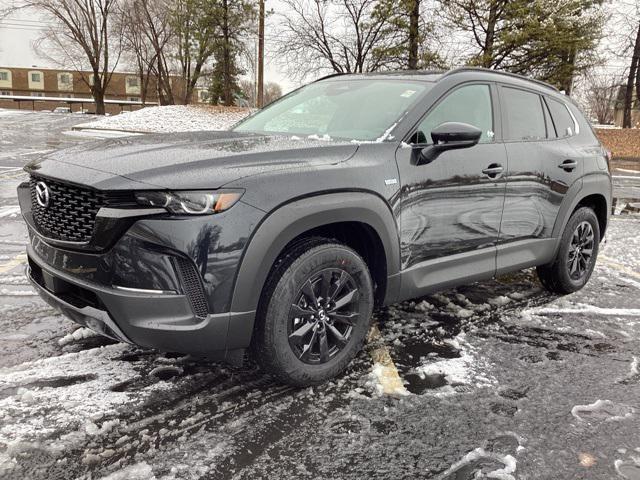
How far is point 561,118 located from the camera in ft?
15.2

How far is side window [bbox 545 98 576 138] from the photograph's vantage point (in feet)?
14.9

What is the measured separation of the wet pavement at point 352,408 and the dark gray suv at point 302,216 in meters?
0.32

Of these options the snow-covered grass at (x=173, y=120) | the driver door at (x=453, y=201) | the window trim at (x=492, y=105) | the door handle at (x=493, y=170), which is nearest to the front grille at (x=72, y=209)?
the driver door at (x=453, y=201)

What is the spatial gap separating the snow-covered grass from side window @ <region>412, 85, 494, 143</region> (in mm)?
19251

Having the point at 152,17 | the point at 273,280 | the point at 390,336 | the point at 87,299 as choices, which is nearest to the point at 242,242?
the point at 273,280

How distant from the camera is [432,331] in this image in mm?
3873

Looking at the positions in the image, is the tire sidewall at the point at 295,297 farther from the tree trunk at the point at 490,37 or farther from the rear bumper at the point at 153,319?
the tree trunk at the point at 490,37

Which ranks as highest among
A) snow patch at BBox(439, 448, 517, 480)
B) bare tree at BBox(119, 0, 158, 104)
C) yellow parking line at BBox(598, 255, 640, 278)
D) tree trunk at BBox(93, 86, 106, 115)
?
bare tree at BBox(119, 0, 158, 104)

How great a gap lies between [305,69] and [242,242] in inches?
1077

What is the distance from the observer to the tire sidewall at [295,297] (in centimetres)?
270

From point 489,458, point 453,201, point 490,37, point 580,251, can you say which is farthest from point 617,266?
point 490,37

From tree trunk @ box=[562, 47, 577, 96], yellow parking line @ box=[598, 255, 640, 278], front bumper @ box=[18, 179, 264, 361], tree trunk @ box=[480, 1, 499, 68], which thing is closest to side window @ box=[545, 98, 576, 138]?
yellow parking line @ box=[598, 255, 640, 278]

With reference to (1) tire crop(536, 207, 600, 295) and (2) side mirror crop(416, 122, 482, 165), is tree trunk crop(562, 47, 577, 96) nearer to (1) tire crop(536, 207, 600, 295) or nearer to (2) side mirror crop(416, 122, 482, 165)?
(1) tire crop(536, 207, 600, 295)

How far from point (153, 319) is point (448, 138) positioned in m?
1.89
